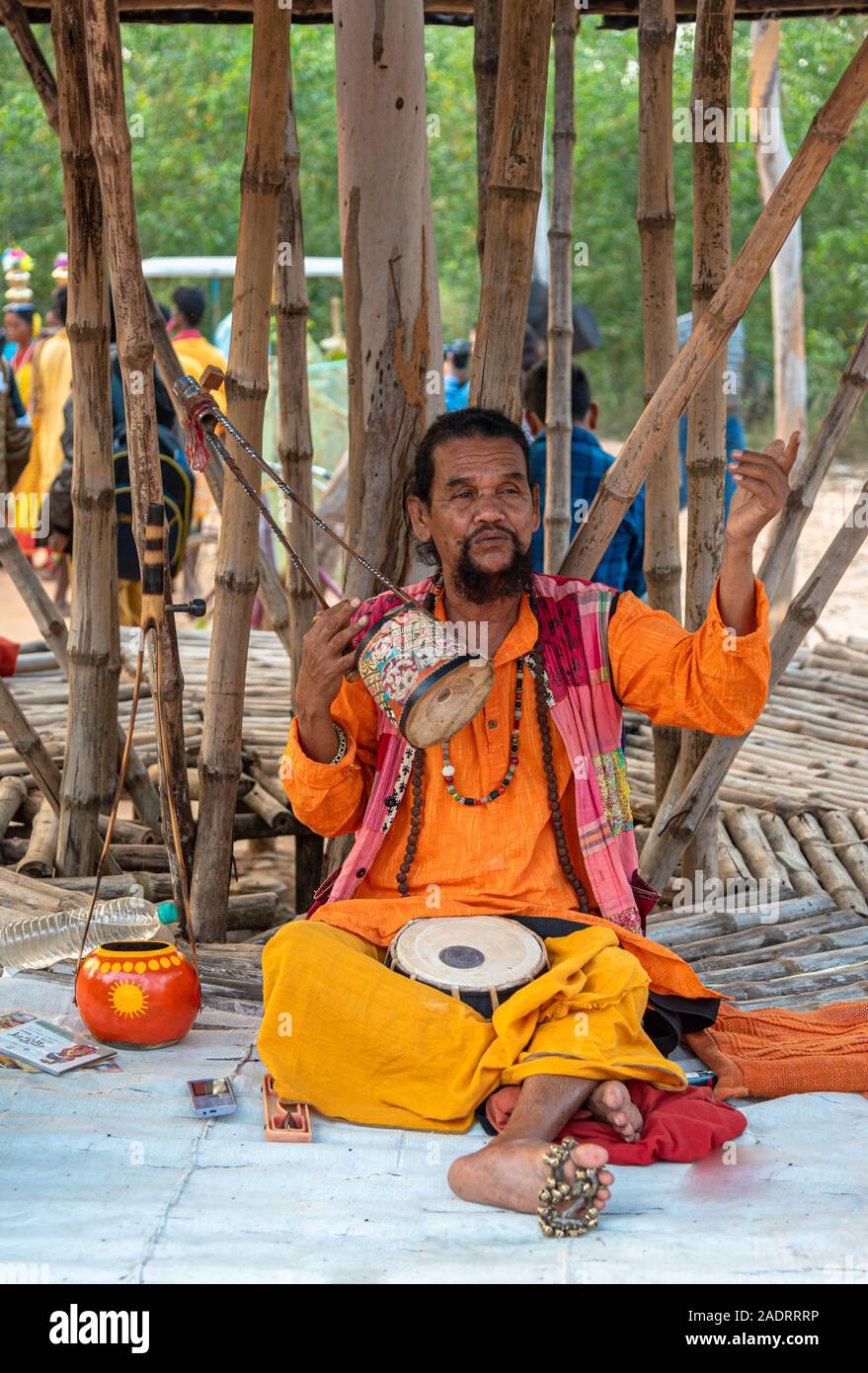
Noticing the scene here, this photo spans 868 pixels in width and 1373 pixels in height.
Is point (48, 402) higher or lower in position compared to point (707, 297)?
lower

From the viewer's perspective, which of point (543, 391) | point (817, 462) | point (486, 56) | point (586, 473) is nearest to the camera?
point (817, 462)

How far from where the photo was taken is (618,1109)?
A: 2141 millimetres

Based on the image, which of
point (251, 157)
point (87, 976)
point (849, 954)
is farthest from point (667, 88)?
point (87, 976)

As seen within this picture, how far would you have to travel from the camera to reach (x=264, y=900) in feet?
12.4

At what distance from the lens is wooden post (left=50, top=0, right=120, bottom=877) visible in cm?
329

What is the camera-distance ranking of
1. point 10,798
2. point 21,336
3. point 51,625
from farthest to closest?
point 21,336 → point 10,798 → point 51,625

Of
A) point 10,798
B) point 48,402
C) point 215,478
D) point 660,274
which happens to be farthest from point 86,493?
point 48,402

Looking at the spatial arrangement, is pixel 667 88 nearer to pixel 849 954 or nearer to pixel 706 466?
pixel 706 466

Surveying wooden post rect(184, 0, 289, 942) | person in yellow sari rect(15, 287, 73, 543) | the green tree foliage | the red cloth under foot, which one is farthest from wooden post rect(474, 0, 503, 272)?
the green tree foliage

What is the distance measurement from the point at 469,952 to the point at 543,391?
307 cm

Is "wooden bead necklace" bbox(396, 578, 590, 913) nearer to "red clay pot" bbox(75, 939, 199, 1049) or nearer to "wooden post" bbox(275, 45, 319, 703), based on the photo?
"red clay pot" bbox(75, 939, 199, 1049)

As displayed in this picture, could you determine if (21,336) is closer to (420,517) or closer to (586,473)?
(586,473)

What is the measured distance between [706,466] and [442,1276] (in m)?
2.05
